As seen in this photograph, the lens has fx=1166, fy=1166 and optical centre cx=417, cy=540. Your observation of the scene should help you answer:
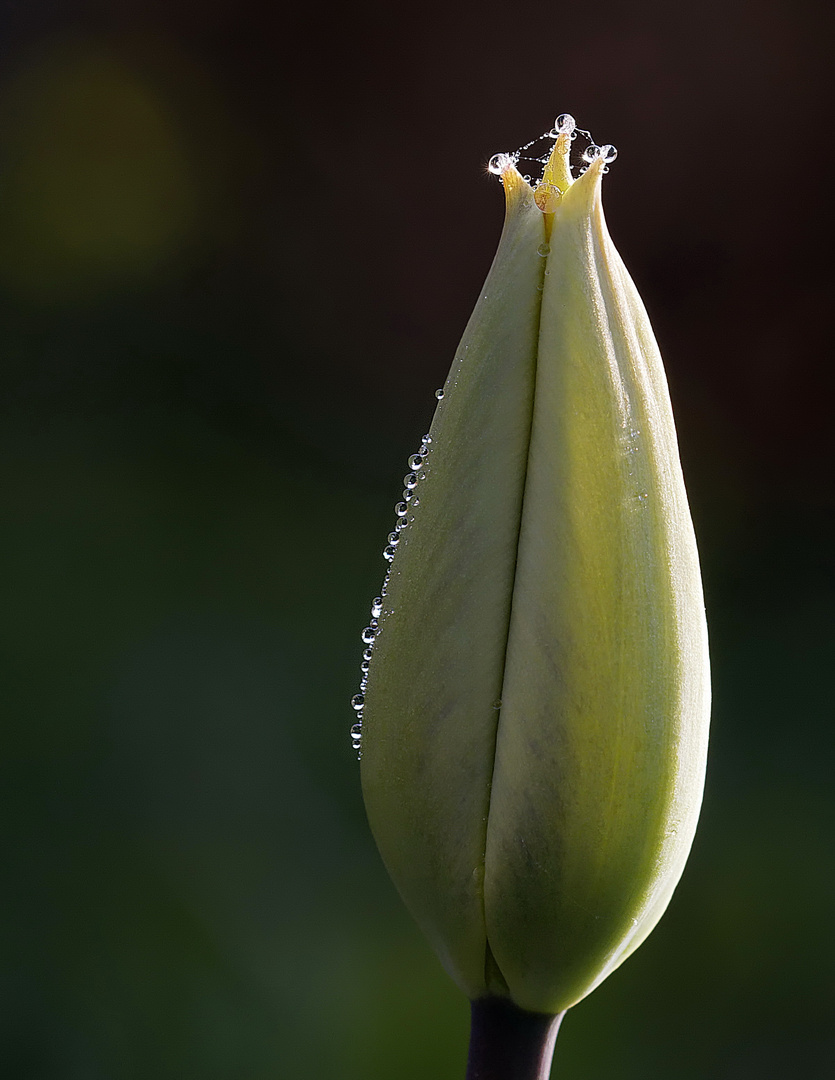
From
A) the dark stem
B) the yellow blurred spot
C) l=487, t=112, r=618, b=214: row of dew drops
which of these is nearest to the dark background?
the yellow blurred spot

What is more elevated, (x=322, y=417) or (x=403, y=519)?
(x=322, y=417)

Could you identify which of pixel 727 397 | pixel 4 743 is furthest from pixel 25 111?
pixel 727 397

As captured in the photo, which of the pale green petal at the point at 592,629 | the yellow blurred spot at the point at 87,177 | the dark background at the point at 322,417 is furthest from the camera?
the yellow blurred spot at the point at 87,177

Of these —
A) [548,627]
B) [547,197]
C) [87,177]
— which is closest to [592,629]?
[548,627]

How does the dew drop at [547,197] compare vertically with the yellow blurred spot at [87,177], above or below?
below

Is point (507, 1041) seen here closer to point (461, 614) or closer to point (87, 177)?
point (461, 614)

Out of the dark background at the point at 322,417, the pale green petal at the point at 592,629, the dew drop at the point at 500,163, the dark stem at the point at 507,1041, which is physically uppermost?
the dark background at the point at 322,417

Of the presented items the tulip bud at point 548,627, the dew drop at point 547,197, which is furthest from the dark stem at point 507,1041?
the dew drop at point 547,197

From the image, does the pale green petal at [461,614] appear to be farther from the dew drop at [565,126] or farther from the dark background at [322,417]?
the dark background at [322,417]

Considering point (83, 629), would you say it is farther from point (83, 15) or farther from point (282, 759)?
point (83, 15)
